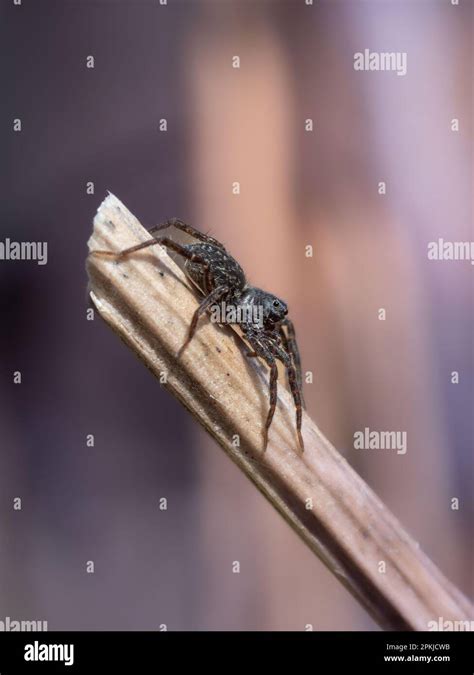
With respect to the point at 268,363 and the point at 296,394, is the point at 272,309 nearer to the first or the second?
the point at 268,363

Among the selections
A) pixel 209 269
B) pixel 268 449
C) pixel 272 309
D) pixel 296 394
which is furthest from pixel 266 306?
pixel 268 449

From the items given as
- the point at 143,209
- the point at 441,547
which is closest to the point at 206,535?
the point at 441,547

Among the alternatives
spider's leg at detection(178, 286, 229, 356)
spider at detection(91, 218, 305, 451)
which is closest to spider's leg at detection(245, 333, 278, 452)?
spider at detection(91, 218, 305, 451)

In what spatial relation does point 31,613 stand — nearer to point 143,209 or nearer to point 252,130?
point 143,209

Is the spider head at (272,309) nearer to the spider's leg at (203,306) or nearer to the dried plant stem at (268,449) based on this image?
the spider's leg at (203,306)

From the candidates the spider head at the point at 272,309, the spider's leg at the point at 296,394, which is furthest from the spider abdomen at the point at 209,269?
the spider's leg at the point at 296,394
